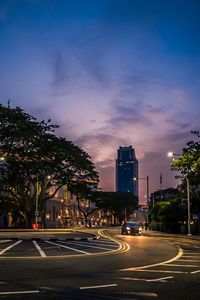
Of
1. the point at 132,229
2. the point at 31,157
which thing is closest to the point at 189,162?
the point at 132,229

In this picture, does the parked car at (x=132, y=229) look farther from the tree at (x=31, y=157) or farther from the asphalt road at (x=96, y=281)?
the asphalt road at (x=96, y=281)

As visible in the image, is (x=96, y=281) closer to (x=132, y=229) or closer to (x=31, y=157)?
(x=132, y=229)

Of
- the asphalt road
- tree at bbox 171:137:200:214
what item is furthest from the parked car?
the asphalt road

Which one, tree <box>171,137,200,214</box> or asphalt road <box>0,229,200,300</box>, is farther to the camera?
tree <box>171,137,200,214</box>

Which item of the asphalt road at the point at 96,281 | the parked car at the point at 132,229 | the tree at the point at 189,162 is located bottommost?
the parked car at the point at 132,229

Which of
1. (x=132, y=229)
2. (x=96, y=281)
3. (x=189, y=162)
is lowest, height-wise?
(x=132, y=229)

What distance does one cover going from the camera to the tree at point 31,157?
41562 mm

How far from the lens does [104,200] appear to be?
101688mm

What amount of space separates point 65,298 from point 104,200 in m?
95.9

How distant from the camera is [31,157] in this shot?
4409 cm

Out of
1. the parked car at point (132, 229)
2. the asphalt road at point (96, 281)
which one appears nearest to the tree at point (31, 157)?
the parked car at point (132, 229)

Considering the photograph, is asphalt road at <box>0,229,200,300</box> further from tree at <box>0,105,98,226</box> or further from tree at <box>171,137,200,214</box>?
tree at <box>0,105,98,226</box>

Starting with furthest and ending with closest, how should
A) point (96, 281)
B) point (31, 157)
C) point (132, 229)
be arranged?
point (31, 157), point (132, 229), point (96, 281)

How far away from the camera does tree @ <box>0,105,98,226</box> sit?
4156 centimetres
